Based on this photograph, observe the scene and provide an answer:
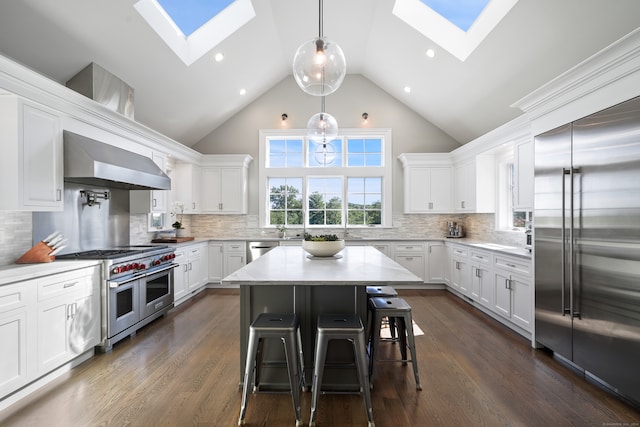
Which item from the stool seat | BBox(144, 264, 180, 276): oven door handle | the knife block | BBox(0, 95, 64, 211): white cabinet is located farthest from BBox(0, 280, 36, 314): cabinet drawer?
the stool seat

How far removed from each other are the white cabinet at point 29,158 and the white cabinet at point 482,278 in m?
4.75

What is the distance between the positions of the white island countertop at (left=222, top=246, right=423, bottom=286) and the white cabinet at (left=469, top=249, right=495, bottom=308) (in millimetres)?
2066

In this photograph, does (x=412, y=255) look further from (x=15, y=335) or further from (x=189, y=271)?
(x=15, y=335)

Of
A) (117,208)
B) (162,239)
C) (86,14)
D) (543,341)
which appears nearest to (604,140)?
(543,341)

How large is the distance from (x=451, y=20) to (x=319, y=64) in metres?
2.99

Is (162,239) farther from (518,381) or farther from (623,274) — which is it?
(623,274)

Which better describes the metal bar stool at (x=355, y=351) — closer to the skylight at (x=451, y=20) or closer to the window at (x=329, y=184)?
the skylight at (x=451, y=20)

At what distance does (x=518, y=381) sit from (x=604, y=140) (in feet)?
6.28

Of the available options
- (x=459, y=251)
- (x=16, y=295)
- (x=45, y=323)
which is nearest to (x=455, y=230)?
(x=459, y=251)

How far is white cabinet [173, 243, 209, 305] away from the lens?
4691 millimetres

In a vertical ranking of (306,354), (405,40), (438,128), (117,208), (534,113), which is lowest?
(306,354)

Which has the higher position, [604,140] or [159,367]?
[604,140]

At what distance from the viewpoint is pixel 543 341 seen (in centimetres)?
304

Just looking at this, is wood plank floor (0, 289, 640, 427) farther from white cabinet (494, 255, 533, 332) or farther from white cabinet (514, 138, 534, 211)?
white cabinet (514, 138, 534, 211)
